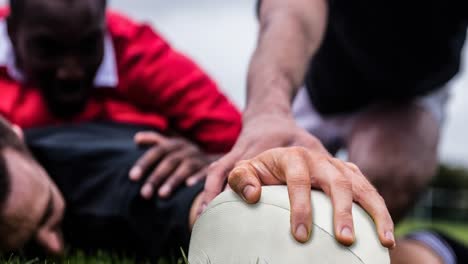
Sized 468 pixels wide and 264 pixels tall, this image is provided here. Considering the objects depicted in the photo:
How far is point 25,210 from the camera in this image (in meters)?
2.87

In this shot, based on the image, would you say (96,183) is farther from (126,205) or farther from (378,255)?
(378,255)

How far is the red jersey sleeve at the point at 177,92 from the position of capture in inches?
161

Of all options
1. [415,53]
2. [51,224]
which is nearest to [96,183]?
[51,224]

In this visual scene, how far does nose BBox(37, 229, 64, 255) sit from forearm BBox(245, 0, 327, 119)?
1029mm

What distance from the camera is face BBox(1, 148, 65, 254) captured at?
9.39 ft

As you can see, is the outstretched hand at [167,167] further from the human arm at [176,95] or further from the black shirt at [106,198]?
the human arm at [176,95]

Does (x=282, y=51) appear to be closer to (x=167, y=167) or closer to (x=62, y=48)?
(x=167, y=167)

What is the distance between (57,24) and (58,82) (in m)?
0.30

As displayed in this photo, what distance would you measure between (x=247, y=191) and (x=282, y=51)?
3.01ft

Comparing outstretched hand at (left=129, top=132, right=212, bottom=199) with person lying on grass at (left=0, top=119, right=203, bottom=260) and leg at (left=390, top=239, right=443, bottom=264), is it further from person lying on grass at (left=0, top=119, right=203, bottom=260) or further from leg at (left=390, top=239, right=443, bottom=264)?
leg at (left=390, top=239, right=443, bottom=264)

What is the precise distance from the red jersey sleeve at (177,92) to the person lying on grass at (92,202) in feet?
0.93

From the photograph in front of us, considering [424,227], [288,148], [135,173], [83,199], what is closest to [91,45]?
[83,199]

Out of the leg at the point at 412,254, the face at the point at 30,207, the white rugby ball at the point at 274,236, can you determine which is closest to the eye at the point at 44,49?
the face at the point at 30,207

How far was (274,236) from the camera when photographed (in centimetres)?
185
